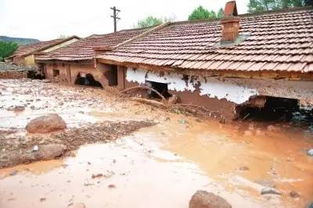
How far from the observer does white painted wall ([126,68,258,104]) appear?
8688 millimetres

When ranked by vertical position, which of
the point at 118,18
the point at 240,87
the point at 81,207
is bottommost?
the point at 81,207

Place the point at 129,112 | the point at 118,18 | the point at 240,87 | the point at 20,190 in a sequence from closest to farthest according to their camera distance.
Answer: the point at 20,190, the point at 240,87, the point at 129,112, the point at 118,18

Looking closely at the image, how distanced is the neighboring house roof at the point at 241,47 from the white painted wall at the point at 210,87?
1.96 ft

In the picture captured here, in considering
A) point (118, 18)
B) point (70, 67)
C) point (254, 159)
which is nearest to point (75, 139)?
point (254, 159)

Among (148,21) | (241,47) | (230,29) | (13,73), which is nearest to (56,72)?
(13,73)

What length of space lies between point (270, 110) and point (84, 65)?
9730mm

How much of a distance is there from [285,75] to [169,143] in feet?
9.69

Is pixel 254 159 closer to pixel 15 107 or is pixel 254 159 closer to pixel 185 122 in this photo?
pixel 185 122

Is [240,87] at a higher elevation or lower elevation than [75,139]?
higher

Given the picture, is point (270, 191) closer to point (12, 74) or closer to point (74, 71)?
point (74, 71)

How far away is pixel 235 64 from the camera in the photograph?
8461 millimetres

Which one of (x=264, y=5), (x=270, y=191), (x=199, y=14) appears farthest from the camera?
(x=264, y=5)

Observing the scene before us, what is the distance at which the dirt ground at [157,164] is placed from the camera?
15.7ft

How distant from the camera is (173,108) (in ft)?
34.4
